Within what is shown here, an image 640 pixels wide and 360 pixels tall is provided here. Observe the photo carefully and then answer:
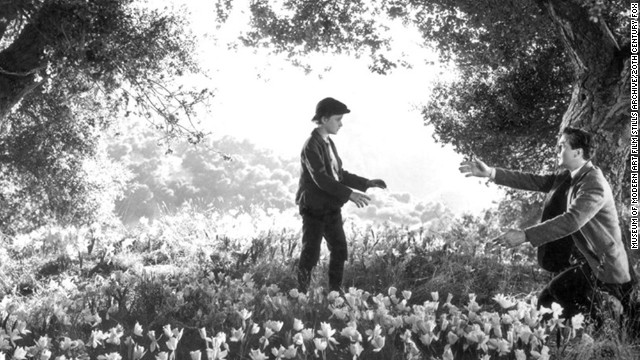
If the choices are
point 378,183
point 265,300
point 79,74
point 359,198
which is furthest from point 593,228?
point 79,74

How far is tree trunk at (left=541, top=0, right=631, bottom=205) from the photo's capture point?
6.79 meters

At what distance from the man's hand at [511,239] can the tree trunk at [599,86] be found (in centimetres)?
361

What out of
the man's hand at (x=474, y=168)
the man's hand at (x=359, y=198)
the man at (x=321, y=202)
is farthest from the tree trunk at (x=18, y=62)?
the man's hand at (x=474, y=168)

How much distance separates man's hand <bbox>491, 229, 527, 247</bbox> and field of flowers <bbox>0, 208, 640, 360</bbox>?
35 cm

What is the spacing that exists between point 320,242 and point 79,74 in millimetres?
6712

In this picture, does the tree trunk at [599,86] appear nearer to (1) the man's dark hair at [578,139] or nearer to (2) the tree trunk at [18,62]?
(1) the man's dark hair at [578,139]

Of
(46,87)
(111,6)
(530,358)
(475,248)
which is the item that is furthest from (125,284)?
(46,87)

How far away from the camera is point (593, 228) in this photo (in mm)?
Result: 4125

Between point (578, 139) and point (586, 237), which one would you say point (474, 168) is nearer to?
point (578, 139)

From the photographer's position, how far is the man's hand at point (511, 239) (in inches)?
145

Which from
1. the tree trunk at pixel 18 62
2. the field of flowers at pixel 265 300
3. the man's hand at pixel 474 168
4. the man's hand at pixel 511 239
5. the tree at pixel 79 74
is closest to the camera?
the field of flowers at pixel 265 300

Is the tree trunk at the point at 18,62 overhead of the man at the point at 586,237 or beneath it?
overhead

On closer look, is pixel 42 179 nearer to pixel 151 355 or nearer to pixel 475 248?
pixel 475 248

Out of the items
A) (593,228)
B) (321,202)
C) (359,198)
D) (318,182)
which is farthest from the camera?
→ (321,202)
